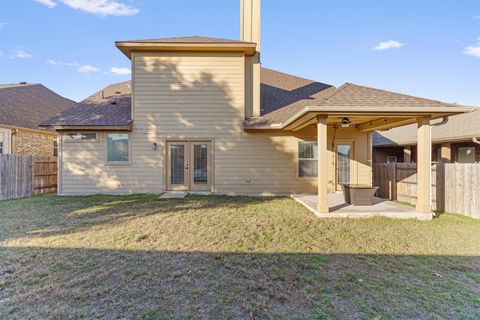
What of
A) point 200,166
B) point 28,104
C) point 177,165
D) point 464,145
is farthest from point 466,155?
point 28,104

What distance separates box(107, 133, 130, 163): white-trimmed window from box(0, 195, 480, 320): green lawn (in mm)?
3807

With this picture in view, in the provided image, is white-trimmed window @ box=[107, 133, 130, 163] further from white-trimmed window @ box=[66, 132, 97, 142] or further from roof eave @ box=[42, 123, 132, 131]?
white-trimmed window @ box=[66, 132, 97, 142]

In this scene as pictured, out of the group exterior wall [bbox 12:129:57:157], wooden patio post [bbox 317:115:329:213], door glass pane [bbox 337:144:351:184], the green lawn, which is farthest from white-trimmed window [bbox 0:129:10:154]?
door glass pane [bbox 337:144:351:184]

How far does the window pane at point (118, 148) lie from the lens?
393 inches

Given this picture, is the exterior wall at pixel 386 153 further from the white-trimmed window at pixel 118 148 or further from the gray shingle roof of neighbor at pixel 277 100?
the white-trimmed window at pixel 118 148

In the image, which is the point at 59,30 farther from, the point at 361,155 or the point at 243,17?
the point at 361,155

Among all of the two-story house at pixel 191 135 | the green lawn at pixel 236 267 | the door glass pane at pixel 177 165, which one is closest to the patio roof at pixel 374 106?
the green lawn at pixel 236 267

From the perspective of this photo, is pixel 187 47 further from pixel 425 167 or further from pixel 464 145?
pixel 464 145

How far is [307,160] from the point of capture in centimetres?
1026

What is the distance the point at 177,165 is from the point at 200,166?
2.84 ft

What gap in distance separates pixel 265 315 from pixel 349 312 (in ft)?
2.69

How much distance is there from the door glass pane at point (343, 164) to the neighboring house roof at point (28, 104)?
14.0 m

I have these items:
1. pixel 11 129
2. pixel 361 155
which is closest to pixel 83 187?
pixel 11 129

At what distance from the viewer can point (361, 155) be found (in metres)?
10.5
